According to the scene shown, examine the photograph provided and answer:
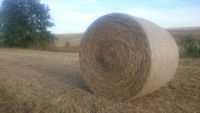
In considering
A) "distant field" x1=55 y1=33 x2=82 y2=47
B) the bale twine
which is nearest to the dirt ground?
the bale twine

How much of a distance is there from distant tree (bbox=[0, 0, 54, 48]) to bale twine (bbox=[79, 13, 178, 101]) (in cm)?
1768

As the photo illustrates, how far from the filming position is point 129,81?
266 inches

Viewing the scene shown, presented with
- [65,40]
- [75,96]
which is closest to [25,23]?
[75,96]

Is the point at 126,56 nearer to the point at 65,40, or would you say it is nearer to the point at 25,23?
the point at 25,23

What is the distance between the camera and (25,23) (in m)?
25.2

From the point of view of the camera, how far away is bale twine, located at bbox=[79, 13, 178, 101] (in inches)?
255

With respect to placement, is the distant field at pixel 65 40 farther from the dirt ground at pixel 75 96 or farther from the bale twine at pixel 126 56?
the bale twine at pixel 126 56

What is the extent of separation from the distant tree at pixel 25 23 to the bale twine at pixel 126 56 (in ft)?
58.0

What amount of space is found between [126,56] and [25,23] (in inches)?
765

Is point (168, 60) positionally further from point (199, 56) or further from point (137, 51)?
point (199, 56)

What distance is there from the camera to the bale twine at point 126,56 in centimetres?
648

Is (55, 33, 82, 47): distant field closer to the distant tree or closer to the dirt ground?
the distant tree

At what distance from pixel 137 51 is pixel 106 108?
1224 mm

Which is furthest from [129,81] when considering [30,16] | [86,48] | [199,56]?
[30,16]
